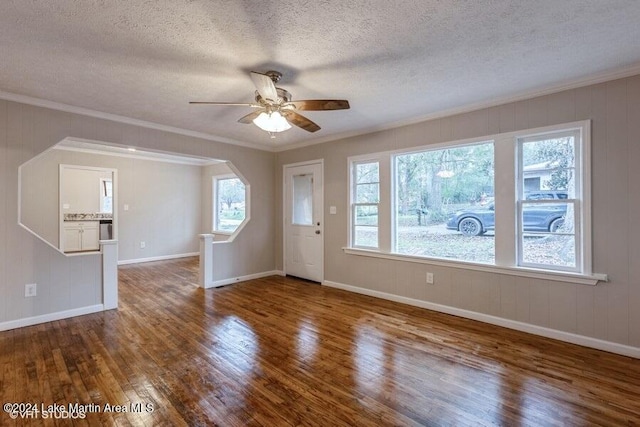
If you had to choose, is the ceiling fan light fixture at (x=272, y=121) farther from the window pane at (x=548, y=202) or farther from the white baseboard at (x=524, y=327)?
the white baseboard at (x=524, y=327)

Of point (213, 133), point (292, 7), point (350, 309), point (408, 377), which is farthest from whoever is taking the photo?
point (213, 133)

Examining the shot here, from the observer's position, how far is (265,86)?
93.9 inches

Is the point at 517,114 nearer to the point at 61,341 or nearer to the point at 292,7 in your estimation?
the point at 292,7

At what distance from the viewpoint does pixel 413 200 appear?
418cm

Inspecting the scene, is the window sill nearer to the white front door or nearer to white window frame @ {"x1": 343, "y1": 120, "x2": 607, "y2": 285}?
white window frame @ {"x1": 343, "y1": 120, "x2": 607, "y2": 285}

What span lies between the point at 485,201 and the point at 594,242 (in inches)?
40.6

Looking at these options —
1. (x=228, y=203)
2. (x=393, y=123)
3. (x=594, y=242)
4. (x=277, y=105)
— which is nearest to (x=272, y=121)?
(x=277, y=105)

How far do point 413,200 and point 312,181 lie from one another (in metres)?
1.89

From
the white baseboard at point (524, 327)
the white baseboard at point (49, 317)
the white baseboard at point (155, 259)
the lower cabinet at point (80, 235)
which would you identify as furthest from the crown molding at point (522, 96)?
the lower cabinet at point (80, 235)

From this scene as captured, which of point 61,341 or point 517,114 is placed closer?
point 61,341

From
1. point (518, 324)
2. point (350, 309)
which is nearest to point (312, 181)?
point (350, 309)

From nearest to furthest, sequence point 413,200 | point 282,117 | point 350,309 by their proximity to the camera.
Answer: point 282,117, point 350,309, point 413,200

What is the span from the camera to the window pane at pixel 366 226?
453 centimetres

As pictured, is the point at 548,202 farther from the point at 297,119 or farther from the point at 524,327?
the point at 297,119
